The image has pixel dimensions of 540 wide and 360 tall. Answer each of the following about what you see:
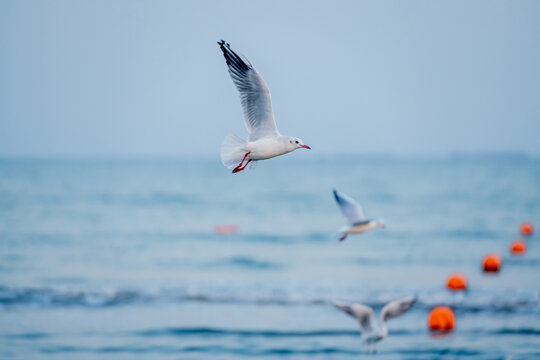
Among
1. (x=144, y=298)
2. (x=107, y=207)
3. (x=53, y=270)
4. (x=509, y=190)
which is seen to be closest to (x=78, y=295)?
(x=144, y=298)

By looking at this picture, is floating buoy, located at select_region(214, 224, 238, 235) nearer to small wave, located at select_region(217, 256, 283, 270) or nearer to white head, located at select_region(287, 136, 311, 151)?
small wave, located at select_region(217, 256, 283, 270)

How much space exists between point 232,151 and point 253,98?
0.43 metres

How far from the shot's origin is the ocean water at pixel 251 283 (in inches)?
429

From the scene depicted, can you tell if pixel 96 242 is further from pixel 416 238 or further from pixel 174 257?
pixel 416 238

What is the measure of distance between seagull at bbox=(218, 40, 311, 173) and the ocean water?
5944mm

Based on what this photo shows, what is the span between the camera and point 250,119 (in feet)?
16.8

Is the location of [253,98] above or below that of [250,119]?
above

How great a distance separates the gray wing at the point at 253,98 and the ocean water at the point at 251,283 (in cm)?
594

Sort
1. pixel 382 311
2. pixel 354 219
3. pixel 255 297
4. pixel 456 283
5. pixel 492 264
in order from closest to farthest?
pixel 354 219 → pixel 382 311 → pixel 255 297 → pixel 456 283 → pixel 492 264

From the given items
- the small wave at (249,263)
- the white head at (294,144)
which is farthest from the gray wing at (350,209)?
the small wave at (249,263)

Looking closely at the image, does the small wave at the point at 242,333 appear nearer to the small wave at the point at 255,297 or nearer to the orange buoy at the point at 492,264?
the small wave at the point at 255,297

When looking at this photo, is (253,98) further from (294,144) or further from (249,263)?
(249,263)

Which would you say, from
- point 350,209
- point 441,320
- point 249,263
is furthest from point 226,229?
point 350,209

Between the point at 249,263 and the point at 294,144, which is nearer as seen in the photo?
the point at 294,144
